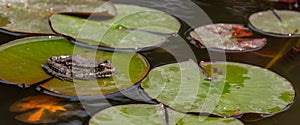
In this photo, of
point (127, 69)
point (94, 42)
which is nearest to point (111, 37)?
point (94, 42)

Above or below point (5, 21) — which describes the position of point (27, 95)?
below

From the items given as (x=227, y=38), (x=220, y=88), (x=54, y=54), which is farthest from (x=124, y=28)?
(x=220, y=88)

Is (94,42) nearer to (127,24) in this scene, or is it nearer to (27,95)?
(127,24)

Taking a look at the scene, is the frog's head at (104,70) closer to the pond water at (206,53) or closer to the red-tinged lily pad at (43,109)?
the pond water at (206,53)

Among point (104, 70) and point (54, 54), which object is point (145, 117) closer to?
point (104, 70)

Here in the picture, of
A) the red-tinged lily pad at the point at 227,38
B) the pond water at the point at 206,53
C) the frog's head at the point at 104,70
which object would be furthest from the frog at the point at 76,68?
the red-tinged lily pad at the point at 227,38

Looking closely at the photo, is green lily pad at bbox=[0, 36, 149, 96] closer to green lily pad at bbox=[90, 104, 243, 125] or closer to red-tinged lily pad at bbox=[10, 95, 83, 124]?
red-tinged lily pad at bbox=[10, 95, 83, 124]
